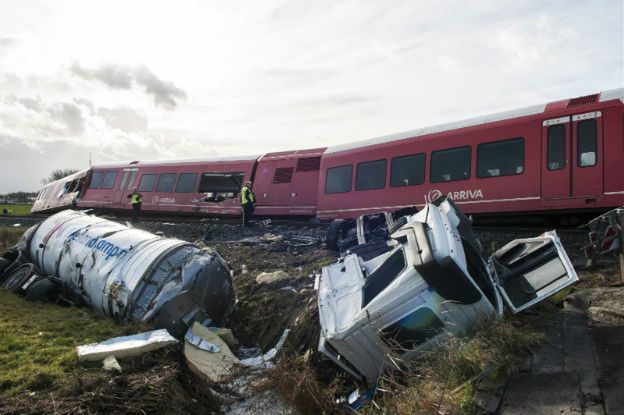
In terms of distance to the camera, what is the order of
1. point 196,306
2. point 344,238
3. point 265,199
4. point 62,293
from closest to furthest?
1. point 196,306
2. point 62,293
3. point 344,238
4. point 265,199

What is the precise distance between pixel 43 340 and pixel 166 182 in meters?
13.6

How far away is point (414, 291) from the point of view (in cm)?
467

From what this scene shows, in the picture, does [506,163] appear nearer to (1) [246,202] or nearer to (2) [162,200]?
(1) [246,202]

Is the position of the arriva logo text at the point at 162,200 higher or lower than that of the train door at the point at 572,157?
lower

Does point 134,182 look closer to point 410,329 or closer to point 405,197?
point 405,197

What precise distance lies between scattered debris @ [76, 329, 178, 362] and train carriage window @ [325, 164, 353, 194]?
8663 mm

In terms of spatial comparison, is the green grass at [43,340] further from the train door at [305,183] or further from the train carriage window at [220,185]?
the train carriage window at [220,185]

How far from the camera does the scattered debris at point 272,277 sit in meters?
8.71

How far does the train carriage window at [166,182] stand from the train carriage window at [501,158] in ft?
40.3

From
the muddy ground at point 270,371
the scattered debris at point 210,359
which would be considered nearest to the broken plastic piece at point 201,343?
the scattered debris at point 210,359

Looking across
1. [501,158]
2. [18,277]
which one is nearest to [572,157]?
[501,158]

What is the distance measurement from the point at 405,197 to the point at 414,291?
796cm

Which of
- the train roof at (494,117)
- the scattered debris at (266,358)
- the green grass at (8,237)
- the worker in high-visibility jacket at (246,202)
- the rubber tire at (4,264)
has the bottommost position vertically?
the scattered debris at (266,358)

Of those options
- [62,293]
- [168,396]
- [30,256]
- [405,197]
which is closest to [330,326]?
[168,396]
